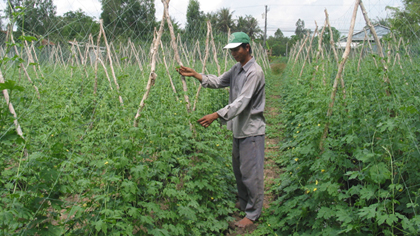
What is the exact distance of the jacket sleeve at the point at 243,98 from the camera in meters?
3.20

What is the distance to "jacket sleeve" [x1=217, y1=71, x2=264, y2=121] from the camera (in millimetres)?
3201

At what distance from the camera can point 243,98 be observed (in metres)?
3.28

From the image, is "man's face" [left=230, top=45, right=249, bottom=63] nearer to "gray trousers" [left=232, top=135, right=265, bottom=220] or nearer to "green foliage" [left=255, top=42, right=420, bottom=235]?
"gray trousers" [left=232, top=135, right=265, bottom=220]

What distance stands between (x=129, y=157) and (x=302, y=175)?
6.84 ft

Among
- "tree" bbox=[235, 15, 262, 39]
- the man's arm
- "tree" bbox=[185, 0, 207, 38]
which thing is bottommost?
the man's arm

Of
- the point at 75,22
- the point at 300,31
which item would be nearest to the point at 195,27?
the point at 75,22

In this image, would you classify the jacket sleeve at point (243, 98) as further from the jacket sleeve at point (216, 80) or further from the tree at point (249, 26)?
the tree at point (249, 26)

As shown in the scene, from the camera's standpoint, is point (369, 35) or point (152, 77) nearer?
point (152, 77)

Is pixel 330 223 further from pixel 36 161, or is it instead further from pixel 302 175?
pixel 36 161

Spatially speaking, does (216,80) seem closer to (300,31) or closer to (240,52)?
(240,52)

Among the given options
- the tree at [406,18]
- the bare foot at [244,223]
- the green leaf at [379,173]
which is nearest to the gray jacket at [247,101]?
the bare foot at [244,223]

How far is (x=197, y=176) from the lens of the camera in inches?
134

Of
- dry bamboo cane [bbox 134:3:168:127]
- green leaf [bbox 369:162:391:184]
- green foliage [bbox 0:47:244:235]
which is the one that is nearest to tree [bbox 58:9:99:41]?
dry bamboo cane [bbox 134:3:168:127]

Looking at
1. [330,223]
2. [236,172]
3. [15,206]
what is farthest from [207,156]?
[15,206]
